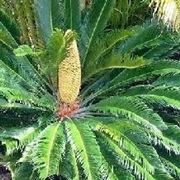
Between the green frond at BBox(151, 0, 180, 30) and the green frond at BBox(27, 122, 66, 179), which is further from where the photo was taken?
the green frond at BBox(151, 0, 180, 30)

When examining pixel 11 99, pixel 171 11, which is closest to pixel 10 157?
pixel 11 99

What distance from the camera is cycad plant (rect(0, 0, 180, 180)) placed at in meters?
4.91

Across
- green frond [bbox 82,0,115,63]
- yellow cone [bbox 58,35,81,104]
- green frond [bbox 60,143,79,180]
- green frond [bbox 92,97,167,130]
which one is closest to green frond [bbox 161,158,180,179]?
green frond [bbox 92,97,167,130]

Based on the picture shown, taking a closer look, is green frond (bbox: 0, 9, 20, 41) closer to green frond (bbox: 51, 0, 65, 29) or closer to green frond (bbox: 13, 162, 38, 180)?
green frond (bbox: 51, 0, 65, 29)

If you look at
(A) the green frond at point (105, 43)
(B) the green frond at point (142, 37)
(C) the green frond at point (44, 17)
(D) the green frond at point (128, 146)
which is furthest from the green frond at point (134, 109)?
→ (C) the green frond at point (44, 17)

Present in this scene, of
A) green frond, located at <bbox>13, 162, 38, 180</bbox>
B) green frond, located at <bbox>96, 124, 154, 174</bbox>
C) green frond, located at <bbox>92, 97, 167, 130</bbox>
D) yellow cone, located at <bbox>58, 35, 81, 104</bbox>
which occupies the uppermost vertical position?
yellow cone, located at <bbox>58, 35, 81, 104</bbox>

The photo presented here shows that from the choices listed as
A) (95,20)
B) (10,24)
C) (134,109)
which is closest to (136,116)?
(134,109)

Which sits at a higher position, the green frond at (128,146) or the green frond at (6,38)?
the green frond at (6,38)

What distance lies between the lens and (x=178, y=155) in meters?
5.35

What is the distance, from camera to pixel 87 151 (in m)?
4.87

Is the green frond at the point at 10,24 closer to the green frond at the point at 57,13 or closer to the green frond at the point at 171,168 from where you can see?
the green frond at the point at 57,13

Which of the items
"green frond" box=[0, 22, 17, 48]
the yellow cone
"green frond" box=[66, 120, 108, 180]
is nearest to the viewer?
"green frond" box=[66, 120, 108, 180]

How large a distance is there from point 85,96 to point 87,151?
3.31 ft

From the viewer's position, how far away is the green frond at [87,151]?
4781 millimetres
